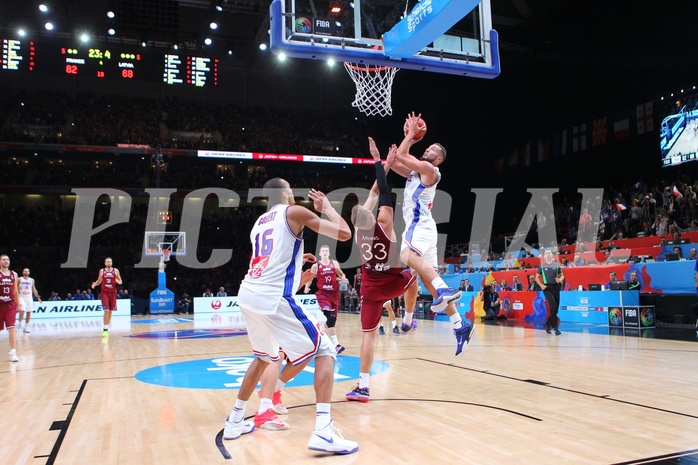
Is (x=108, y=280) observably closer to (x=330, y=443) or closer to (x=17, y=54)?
(x=330, y=443)

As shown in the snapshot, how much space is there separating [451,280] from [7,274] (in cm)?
1525

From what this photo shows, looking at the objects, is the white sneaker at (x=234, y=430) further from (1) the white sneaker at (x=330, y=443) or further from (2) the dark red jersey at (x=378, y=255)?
(2) the dark red jersey at (x=378, y=255)

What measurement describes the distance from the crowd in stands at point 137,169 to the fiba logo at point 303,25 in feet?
57.6

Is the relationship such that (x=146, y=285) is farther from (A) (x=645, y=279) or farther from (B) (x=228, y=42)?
(A) (x=645, y=279)

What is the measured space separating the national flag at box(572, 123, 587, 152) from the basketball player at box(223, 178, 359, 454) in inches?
835

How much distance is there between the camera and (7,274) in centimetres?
874

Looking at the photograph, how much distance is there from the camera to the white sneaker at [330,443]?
364 centimetres

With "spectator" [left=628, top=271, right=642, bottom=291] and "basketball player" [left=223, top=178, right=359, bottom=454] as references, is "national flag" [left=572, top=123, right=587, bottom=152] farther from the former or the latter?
"basketball player" [left=223, top=178, right=359, bottom=454]

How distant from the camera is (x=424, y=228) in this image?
574cm

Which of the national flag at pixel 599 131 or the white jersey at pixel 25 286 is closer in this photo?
the white jersey at pixel 25 286

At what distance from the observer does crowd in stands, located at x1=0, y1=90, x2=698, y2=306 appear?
28.6 metres

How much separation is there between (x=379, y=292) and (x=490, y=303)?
38.6 feet

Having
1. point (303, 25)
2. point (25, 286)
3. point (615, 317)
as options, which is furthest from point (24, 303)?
point (615, 317)

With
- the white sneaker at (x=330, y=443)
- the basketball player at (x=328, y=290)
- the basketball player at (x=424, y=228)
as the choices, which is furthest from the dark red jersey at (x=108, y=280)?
the white sneaker at (x=330, y=443)
